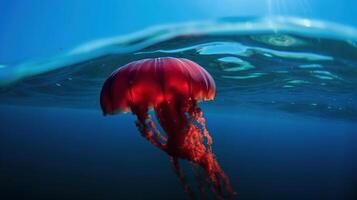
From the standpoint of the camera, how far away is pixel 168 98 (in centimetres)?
355

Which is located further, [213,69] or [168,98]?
[213,69]

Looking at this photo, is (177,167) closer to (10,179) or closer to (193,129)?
(193,129)

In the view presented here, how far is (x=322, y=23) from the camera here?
7.96 m

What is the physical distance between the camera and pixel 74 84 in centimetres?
1828

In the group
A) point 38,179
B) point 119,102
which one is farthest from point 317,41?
point 38,179

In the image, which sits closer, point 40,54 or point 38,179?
point 40,54

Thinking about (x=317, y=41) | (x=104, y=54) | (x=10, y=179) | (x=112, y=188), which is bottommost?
(x=112, y=188)

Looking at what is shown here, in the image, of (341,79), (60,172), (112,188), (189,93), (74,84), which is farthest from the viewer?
(60,172)

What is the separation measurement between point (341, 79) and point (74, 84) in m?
13.5

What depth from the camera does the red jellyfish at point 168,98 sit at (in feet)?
11.5

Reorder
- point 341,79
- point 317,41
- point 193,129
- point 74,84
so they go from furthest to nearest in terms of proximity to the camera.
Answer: point 74,84, point 341,79, point 317,41, point 193,129

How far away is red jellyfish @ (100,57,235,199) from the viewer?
11.5 ft

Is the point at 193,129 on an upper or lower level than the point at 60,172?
upper

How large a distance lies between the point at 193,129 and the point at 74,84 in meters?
15.5
